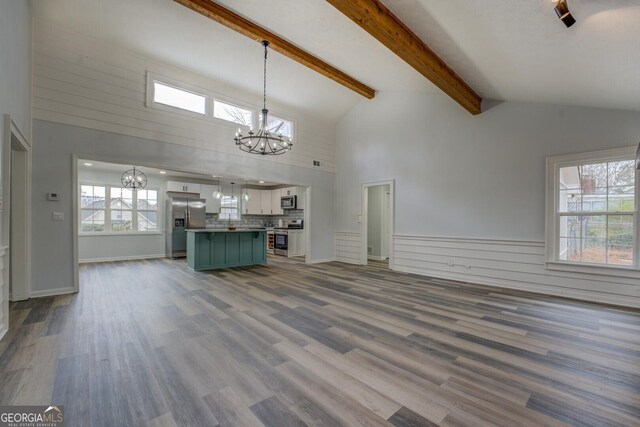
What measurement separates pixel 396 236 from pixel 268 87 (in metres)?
4.39

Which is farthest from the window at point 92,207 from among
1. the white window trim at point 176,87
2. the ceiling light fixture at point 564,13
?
the ceiling light fixture at point 564,13

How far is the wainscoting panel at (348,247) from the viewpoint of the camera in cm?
728

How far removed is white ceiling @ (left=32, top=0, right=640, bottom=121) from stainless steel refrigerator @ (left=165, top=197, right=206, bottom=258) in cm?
415

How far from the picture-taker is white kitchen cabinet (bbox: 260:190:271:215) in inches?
392

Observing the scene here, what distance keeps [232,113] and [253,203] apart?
4.28 meters

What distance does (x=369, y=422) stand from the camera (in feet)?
5.19

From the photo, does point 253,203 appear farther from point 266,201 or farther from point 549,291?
point 549,291

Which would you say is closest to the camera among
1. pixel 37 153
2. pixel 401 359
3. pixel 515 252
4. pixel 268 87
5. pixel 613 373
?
pixel 613 373

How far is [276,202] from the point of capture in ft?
32.0

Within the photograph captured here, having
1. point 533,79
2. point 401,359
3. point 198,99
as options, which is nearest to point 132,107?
point 198,99

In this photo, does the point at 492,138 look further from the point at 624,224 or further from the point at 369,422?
the point at 369,422

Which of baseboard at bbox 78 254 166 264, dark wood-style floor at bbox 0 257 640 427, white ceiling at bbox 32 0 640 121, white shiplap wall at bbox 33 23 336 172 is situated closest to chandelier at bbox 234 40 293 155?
white ceiling at bbox 32 0 640 121

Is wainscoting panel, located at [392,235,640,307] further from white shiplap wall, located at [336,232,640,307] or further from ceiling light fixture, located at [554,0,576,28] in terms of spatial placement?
ceiling light fixture, located at [554,0,576,28]

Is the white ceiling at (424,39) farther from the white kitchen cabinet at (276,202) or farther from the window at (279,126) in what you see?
the white kitchen cabinet at (276,202)
